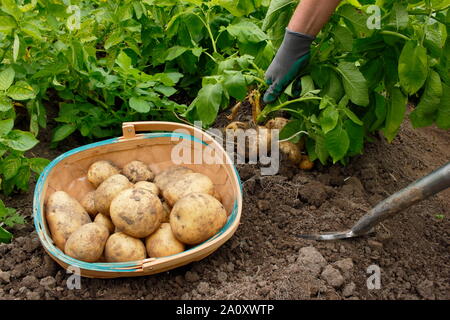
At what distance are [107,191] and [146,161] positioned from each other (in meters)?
0.37

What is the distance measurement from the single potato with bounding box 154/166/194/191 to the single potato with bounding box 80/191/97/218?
29cm

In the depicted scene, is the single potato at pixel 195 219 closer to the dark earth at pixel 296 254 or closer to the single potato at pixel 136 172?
the dark earth at pixel 296 254

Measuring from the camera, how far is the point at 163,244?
1.69 m

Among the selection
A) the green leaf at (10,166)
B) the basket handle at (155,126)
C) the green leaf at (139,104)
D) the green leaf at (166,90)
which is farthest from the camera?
the green leaf at (166,90)

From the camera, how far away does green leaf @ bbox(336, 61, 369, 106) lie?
1.95 metres

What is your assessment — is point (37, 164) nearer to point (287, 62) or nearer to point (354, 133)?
point (287, 62)

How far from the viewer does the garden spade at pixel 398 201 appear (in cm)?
153

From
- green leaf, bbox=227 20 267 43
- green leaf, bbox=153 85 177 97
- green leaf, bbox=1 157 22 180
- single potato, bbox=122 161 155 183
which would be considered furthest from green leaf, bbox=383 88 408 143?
green leaf, bbox=1 157 22 180

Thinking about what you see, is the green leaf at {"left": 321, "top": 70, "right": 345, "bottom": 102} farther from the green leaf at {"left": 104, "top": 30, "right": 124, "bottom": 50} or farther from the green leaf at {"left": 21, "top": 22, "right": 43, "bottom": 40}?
the green leaf at {"left": 21, "top": 22, "right": 43, "bottom": 40}

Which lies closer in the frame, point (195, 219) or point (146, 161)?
point (195, 219)

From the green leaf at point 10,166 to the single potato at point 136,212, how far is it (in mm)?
511

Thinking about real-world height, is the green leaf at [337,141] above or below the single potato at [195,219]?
above

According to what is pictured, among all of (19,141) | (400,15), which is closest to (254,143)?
(400,15)

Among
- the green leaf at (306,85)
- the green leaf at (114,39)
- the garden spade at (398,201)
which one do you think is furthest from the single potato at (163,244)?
the green leaf at (114,39)
